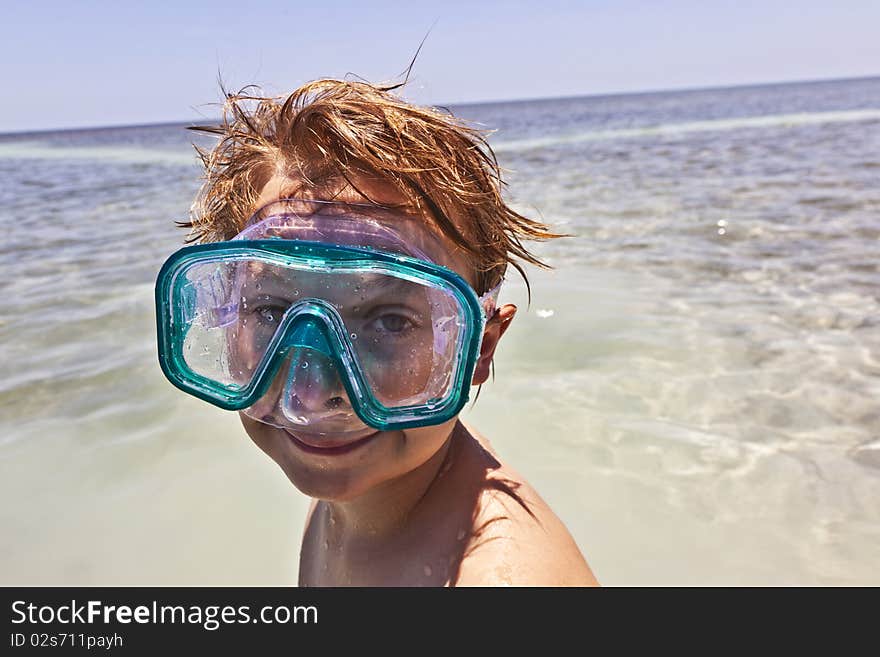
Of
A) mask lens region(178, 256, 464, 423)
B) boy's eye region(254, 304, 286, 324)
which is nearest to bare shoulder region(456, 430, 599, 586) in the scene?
mask lens region(178, 256, 464, 423)

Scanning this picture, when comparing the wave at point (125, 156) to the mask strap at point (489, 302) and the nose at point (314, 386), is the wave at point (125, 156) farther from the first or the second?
the nose at point (314, 386)

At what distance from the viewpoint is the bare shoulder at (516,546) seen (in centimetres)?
152

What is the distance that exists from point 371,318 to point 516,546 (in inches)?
23.0

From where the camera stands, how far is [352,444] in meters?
1.44

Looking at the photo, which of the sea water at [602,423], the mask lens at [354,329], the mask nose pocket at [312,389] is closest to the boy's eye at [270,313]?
the mask lens at [354,329]

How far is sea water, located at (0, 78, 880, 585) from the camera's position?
274 centimetres

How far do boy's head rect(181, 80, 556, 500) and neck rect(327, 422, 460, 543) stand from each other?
0.05 meters

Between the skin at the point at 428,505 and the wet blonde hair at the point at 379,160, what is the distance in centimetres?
4

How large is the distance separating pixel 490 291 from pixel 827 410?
251cm

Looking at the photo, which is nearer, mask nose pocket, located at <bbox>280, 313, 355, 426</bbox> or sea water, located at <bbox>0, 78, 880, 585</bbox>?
mask nose pocket, located at <bbox>280, 313, 355, 426</bbox>

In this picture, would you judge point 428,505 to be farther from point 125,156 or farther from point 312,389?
point 125,156

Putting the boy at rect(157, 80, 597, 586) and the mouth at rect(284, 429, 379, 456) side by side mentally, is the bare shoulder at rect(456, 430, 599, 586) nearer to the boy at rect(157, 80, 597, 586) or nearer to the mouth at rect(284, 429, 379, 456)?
the boy at rect(157, 80, 597, 586)

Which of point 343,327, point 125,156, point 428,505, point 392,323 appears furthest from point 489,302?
point 125,156
